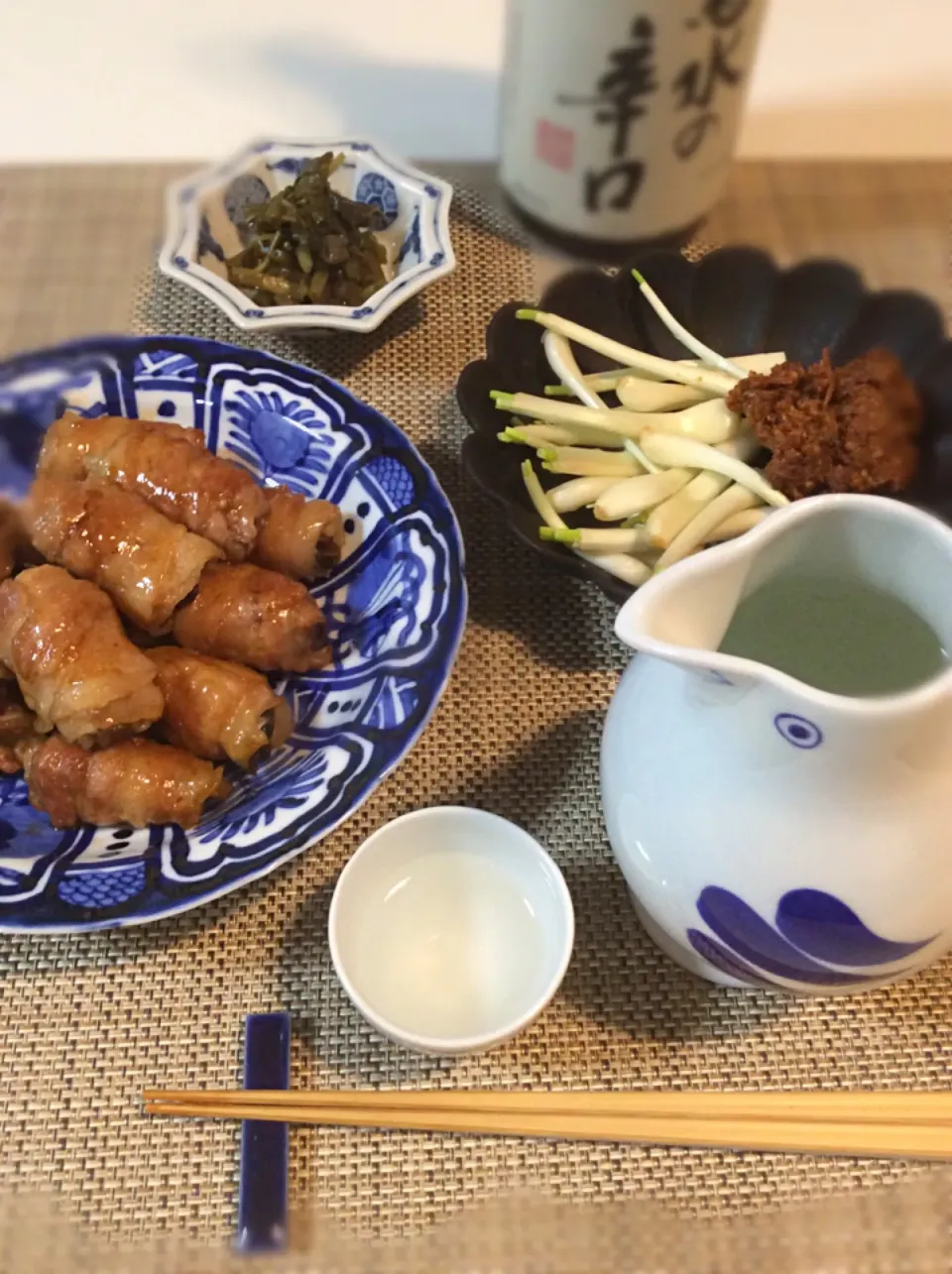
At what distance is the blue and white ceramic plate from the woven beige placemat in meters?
0.08

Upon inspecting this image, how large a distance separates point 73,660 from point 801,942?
1.87 feet

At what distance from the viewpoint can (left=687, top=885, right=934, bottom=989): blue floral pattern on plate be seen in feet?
1.86

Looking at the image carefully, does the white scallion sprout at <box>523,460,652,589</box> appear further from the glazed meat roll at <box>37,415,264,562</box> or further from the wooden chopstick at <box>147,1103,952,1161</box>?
the wooden chopstick at <box>147,1103,952,1161</box>

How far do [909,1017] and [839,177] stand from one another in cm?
116

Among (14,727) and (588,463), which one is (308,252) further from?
(14,727)

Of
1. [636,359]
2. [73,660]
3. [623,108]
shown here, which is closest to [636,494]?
[636,359]

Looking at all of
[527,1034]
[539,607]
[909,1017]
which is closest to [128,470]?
[539,607]

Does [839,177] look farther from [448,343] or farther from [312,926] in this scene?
[312,926]

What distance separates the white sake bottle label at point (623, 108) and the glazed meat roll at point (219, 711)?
2.25ft

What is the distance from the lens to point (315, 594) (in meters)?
0.93

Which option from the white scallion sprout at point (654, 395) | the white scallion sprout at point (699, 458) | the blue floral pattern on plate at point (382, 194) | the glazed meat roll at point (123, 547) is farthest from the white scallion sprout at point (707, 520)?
the blue floral pattern on plate at point (382, 194)

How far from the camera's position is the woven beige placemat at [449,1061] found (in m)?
0.67

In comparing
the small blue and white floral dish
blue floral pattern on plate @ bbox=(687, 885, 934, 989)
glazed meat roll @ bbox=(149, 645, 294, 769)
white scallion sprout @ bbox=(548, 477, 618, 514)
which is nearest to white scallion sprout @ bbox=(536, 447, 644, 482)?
white scallion sprout @ bbox=(548, 477, 618, 514)

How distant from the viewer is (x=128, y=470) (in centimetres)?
91
